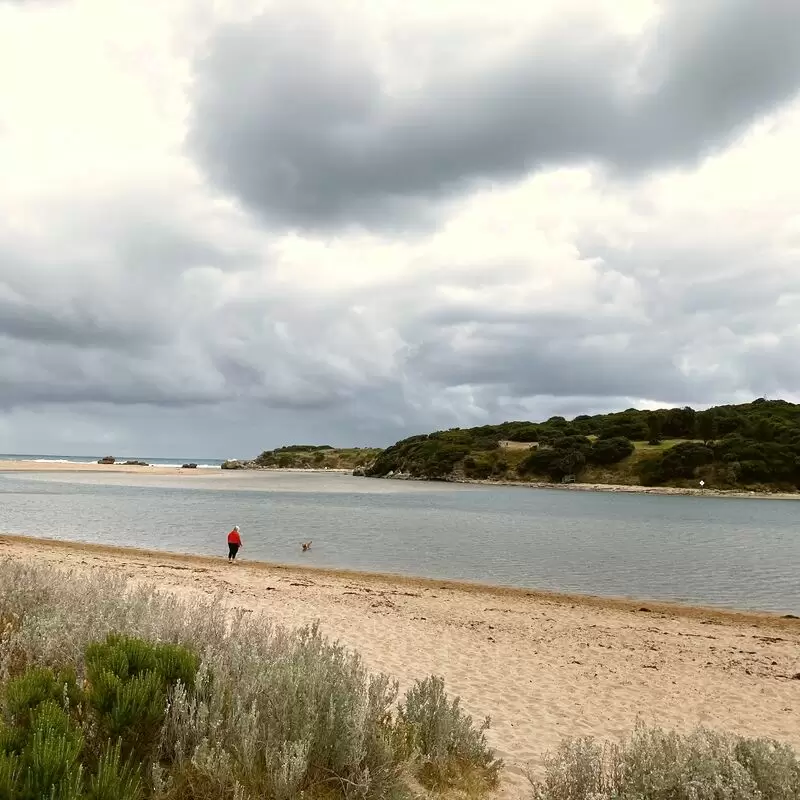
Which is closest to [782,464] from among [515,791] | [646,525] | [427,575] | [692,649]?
[646,525]

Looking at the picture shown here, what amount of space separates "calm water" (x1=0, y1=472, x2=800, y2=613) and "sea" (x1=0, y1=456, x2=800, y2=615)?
7 cm

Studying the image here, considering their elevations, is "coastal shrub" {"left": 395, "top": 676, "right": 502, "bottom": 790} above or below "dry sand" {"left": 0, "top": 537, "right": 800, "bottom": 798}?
above

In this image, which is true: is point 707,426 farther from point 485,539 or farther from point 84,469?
point 84,469

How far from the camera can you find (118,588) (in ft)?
27.0

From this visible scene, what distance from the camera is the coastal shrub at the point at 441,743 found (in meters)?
5.30

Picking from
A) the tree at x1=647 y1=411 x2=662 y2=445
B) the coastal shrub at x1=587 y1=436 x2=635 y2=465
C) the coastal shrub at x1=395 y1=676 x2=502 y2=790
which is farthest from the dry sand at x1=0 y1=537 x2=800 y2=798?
the tree at x1=647 y1=411 x2=662 y2=445

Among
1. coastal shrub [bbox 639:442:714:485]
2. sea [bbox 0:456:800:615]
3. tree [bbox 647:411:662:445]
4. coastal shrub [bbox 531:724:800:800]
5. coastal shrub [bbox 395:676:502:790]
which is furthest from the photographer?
tree [bbox 647:411:662:445]

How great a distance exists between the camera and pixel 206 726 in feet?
14.4

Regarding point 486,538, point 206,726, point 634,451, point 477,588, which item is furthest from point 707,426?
point 206,726

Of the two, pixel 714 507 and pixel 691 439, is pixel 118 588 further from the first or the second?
pixel 691 439

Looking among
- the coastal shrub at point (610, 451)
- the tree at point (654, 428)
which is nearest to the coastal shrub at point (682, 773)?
the coastal shrub at point (610, 451)

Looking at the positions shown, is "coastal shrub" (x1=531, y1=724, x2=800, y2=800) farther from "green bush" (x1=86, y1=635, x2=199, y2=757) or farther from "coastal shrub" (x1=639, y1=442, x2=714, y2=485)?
A: "coastal shrub" (x1=639, y1=442, x2=714, y2=485)

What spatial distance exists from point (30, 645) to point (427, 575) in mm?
20253

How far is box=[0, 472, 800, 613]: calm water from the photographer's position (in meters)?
25.3
